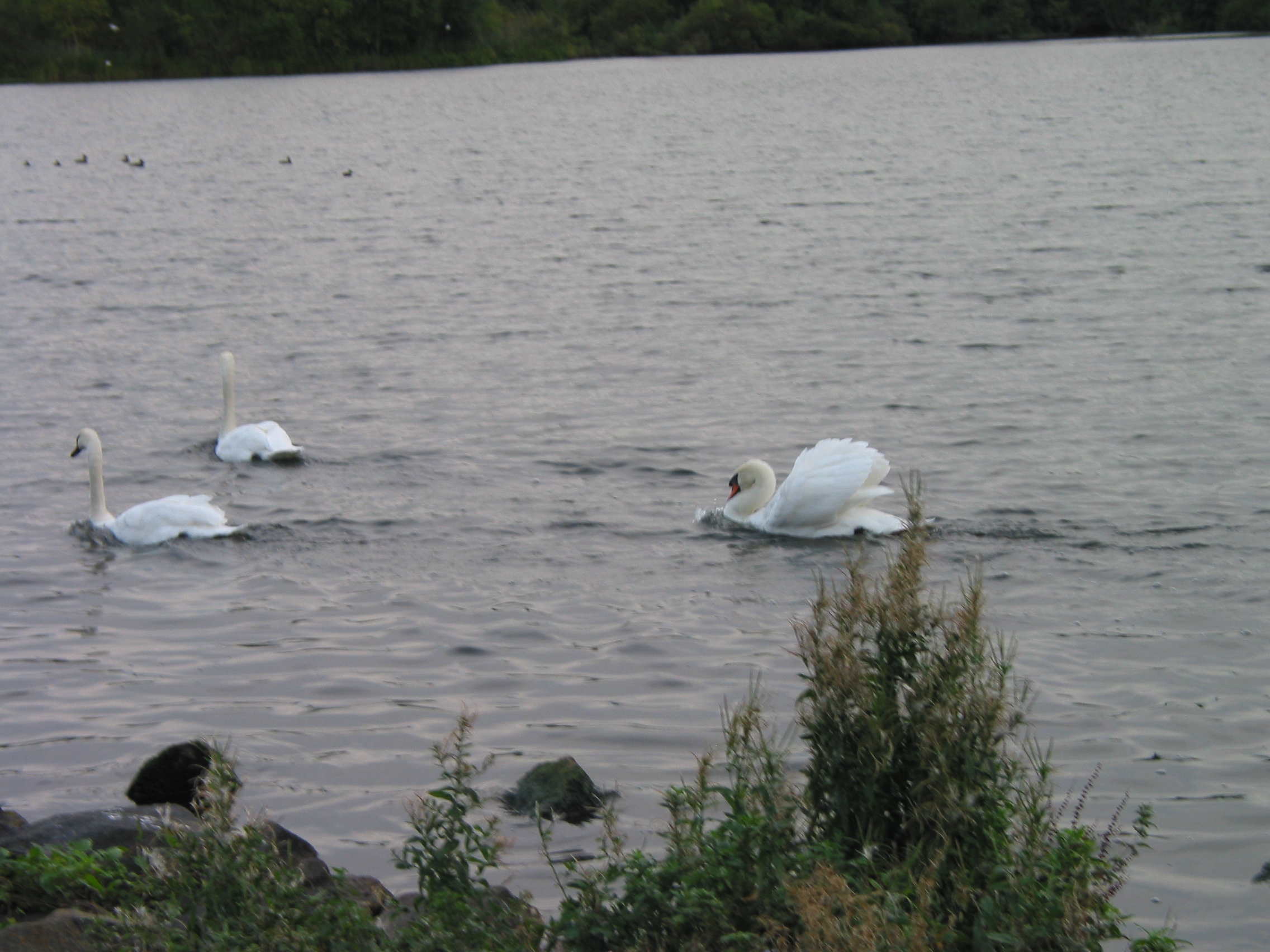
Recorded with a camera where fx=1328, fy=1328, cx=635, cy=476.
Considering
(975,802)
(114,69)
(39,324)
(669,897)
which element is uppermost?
(114,69)

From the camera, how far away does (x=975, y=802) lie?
388cm

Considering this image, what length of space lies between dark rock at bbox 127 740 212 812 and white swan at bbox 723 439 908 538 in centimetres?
486

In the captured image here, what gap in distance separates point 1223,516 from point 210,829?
7.65 meters

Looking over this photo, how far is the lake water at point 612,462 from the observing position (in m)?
6.37

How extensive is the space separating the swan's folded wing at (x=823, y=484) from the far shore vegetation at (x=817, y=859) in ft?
16.3

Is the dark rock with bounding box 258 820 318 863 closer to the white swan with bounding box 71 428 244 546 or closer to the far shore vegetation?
the far shore vegetation

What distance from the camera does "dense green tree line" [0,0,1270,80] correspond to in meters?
76.3

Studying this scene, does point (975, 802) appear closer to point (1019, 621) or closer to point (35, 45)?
point (1019, 621)

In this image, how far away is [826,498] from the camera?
9.20 meters

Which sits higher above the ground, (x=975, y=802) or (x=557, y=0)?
(x=557, y=0)

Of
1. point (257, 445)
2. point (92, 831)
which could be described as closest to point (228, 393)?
point (257, 445)

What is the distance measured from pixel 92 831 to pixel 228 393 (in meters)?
7.79

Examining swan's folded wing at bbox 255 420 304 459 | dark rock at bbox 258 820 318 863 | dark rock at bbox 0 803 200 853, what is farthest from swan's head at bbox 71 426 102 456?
dark rock at bbox 258 820 318 863


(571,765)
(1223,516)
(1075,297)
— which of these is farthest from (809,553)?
(1075,297)
